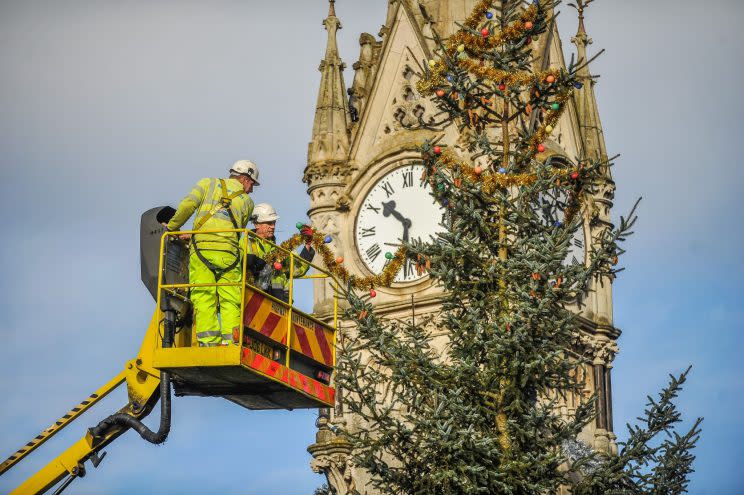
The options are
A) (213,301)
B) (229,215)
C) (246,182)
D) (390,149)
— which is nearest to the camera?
(213,301)

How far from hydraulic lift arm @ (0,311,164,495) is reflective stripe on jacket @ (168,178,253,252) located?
3.31ft

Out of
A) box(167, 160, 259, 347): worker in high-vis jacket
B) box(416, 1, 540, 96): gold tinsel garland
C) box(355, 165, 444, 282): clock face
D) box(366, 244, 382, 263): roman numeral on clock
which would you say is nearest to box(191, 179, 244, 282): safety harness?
box(167, 160, 259, 347): worker in high-vis jacket

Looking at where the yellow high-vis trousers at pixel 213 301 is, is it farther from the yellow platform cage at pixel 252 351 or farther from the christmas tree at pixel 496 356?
the christmas tree at pixel 496 356

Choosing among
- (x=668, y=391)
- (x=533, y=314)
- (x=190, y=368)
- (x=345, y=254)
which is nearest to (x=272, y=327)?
(x=190, y=368)

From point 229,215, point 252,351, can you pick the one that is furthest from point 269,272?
point 252,351

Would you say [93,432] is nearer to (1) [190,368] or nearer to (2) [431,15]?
(1) [190,368]

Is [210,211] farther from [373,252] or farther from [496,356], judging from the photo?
[373,252]

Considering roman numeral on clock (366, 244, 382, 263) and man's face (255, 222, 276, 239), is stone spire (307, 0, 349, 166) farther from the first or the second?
man's face (255, 222, 276, 239)

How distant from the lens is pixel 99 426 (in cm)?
2569

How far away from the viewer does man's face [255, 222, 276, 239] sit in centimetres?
2661

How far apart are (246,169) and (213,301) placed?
1.68m

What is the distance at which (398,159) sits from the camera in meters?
39.1

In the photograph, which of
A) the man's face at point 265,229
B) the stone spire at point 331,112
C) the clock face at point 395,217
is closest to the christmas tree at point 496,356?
the man's face at point 265,229

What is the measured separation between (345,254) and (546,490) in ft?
42.2
